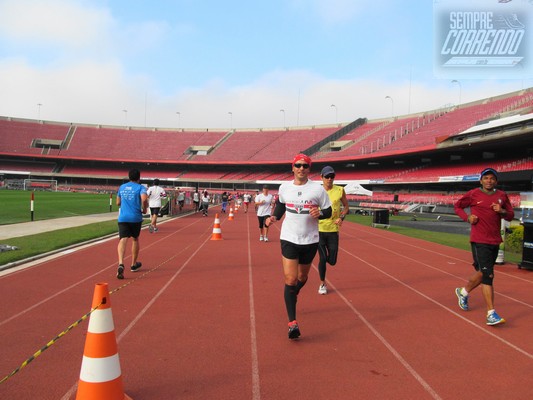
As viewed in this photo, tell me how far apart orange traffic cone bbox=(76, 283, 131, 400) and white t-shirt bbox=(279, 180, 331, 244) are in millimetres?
2097

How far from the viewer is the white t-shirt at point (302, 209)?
4.27m

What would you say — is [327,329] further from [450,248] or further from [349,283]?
[450,248]

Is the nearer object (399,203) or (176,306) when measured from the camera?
(176,306)

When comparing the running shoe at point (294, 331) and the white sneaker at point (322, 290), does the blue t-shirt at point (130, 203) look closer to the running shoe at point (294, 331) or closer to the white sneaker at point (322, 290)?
the white sneaker at point (322, 290)

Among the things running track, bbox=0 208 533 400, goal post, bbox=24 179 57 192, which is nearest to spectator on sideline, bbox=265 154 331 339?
running track, bbox=0 208 533 400

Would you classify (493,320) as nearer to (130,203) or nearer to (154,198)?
(130,203)

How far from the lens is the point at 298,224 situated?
4.29 m

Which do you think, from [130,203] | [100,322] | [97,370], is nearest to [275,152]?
[130,203]

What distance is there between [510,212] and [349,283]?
3044 millimetres

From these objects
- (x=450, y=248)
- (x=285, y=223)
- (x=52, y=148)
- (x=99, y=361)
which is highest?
(x=52, y=148)

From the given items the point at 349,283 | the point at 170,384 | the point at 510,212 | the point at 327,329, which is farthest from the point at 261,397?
the point at 349,283

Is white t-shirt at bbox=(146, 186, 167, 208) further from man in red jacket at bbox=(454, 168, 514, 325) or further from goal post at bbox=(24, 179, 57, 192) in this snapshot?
goal post at bbox=(24, 179, 57, 192)

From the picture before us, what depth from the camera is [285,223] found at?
14.3 ft

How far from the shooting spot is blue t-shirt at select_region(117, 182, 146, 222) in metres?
7.12
